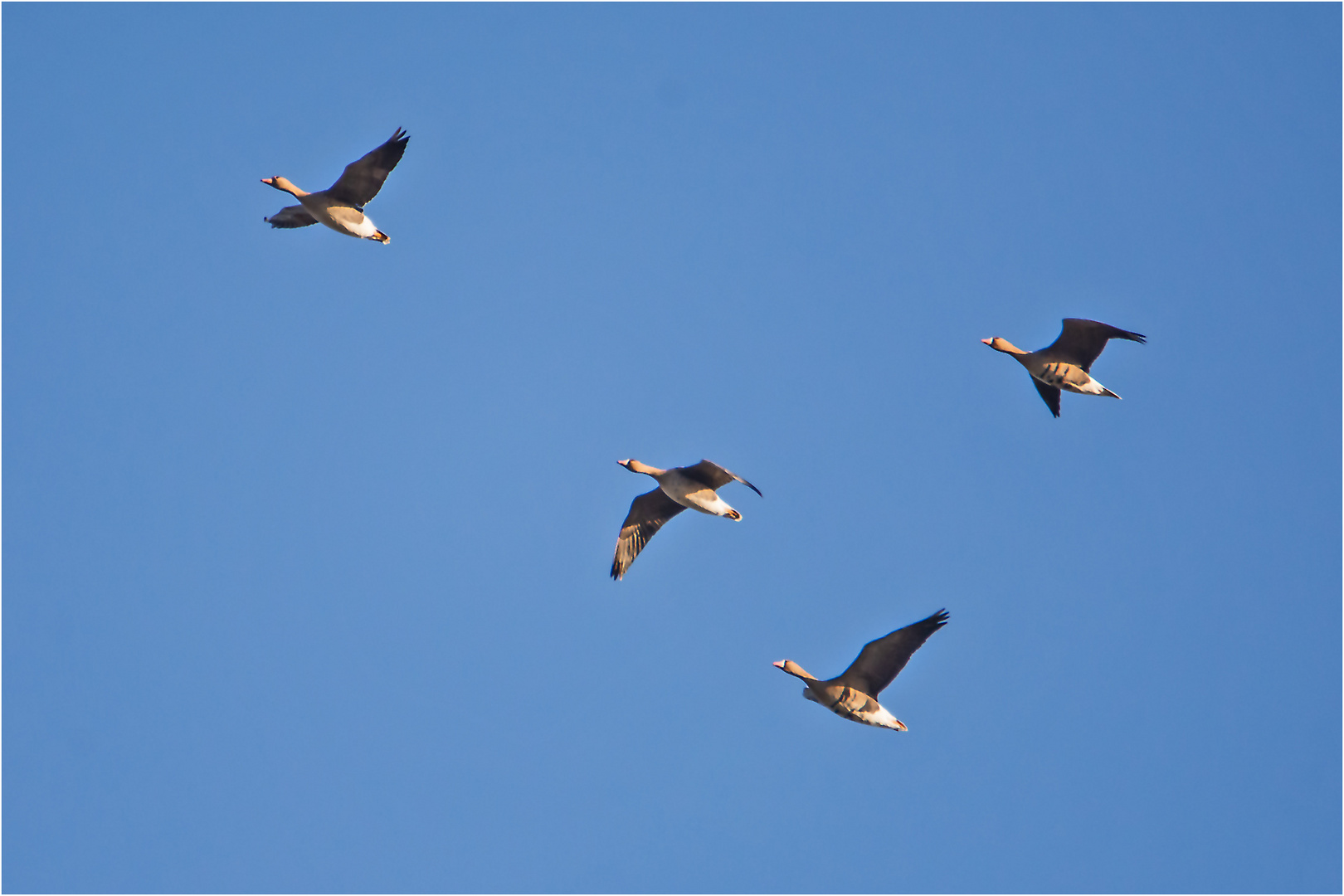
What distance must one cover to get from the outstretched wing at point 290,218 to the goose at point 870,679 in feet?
41.2

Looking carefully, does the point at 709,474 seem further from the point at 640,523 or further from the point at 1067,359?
the point at 1067,359

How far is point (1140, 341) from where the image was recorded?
73.9 feet

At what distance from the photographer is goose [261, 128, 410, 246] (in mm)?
22469

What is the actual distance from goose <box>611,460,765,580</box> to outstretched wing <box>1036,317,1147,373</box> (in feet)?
19.7

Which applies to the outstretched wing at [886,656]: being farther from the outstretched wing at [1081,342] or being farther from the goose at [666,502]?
the outstretched wing at [1081,342]

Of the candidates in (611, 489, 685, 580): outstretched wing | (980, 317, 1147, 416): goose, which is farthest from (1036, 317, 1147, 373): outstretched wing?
(611, 489, 685, 580): outstretched wing

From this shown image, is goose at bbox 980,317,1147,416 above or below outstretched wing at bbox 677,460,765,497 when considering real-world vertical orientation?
above

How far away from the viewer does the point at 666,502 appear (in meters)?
24.9

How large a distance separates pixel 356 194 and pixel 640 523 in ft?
25.0

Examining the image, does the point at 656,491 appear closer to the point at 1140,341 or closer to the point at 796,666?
the point at 796,666

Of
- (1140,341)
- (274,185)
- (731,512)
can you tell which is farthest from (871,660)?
(274,185)

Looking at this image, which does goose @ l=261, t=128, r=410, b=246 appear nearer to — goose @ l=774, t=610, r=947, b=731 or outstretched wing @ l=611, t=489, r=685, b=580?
outstretched wing @ l=611, t=489, r=685, b=580

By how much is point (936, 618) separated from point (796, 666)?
9.14 ft

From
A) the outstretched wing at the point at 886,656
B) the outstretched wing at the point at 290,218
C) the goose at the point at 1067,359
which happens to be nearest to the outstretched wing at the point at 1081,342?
the goose at the point at 1067,359
